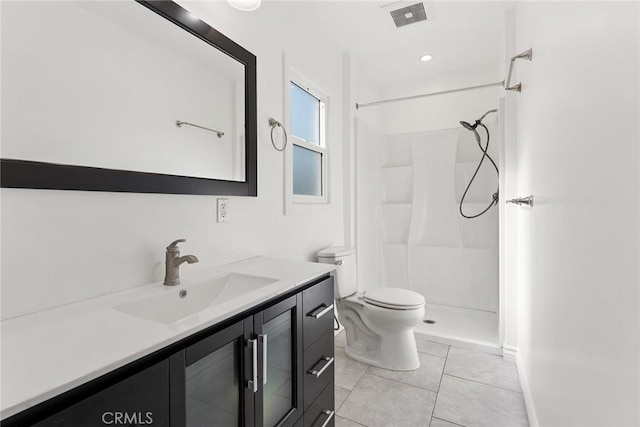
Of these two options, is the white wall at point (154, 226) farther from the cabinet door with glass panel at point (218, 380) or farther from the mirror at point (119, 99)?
the cabinet door with glass panel at point (218, 380)

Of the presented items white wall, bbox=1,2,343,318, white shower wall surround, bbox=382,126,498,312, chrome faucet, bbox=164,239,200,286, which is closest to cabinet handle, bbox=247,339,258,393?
chrome faucet, bbox=164,239,200,286

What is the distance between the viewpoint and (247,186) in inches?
60.3

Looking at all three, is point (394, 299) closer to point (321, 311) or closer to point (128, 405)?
point (321, 311)

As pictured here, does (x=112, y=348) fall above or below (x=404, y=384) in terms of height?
above

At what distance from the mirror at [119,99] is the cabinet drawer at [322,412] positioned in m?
0.99

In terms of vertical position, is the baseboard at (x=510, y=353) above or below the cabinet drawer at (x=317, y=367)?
below

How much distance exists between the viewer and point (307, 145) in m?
2.17

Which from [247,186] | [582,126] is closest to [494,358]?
[582,126]

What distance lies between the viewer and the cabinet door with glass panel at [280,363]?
926 mm

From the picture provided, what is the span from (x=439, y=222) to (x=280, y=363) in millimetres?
2513

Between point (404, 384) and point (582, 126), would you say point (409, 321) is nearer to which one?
point (404, 384)

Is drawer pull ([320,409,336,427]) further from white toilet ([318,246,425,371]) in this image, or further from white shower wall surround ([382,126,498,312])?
white shower wall surround ([382,126,498,312])

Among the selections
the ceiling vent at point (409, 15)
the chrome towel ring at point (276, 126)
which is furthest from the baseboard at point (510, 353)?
the ceiling vent at point (409, 15)

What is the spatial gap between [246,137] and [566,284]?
4.66 ft
